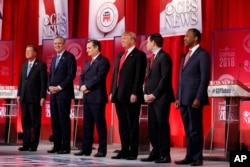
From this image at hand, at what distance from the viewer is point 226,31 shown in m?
7.47

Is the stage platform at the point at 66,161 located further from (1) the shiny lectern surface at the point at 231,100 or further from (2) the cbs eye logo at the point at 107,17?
(2) the cbs eye logo at the point at 107,17

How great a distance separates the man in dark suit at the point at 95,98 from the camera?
6.64 metres

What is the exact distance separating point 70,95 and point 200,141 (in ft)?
6.60

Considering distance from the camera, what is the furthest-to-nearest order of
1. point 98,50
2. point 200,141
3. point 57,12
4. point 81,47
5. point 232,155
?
1. point 57,12
2. point 81,47
3. point 98,50
4. point 200,141
5. point 232,155

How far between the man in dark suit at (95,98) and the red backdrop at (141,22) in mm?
Result: 2231

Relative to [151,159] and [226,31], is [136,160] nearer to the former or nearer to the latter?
[151,159]

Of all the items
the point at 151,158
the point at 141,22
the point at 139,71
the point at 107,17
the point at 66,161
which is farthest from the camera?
the point at 141,22

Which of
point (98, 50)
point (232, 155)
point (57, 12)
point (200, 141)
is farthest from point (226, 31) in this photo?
point (232, 155)

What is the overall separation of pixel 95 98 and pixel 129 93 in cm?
52

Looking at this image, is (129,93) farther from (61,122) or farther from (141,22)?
(141,22)

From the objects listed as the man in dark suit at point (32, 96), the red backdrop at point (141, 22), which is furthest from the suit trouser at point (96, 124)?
the red backdrop at point (141, 22)

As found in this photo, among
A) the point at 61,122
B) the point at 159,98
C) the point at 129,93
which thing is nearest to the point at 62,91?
the point at 61,122

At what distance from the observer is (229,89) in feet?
21.4

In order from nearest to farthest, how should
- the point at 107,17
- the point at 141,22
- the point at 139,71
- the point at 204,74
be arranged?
1. the point at 204,74
2. the point at 139,71
3. the point at 107,17
4. the point at 141,22
